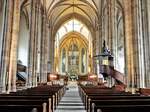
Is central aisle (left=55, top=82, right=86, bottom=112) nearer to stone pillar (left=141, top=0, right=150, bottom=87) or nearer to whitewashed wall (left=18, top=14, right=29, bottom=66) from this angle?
stone pillar (left=141, top=0, right=150, bottom=87)

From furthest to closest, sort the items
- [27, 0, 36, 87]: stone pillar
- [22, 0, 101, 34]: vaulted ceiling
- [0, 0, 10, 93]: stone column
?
1. [22, 0, 101, 34]: vaulted ceiling
2. [27, 0, 36, 87]: stone pillar
3. [0, 0, 10, 93]: stone column

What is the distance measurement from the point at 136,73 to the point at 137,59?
2.74 feet

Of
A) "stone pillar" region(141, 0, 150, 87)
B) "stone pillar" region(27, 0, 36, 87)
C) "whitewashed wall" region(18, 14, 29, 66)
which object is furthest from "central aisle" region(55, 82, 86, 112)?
"whitewashed wall" region(18, 14, 29, 66)

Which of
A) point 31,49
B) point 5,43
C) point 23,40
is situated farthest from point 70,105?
point 23,40

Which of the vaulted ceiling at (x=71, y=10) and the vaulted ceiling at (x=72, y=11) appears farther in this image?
the vaulted ceiling at (x=71, y=10)

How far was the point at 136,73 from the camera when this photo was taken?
43.2 feet

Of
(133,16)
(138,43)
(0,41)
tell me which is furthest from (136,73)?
(0,41)

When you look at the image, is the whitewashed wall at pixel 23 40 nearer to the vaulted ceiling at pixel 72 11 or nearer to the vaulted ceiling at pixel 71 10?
the vaulted ceiling at pixel 72 11

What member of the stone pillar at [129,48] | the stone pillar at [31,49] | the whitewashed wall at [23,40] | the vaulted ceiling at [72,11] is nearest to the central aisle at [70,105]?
the stone pillar at [129,48]

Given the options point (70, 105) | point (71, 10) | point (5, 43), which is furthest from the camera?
point (71, 10)

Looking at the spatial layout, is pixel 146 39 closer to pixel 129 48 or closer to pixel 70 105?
pixel 129 48

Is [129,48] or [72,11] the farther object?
[72,11]

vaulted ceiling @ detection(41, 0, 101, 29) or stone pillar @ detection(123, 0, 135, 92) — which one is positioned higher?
vaulted ceiling @ detection(41, 0, 101, 29)

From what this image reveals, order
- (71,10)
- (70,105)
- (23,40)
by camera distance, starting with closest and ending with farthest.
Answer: (70,105) < (23,40) < (71,10)
